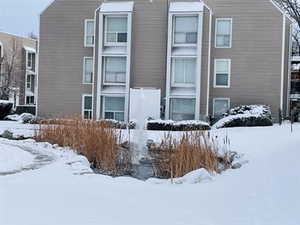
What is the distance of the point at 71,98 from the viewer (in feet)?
98.3

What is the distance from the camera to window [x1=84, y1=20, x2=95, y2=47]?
29.7m

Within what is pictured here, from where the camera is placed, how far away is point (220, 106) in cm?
2809

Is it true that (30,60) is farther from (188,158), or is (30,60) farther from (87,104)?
(188,158)

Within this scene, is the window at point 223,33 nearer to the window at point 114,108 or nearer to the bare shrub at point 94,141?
the window at point 114,108

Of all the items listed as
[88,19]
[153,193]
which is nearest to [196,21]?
[88,19]

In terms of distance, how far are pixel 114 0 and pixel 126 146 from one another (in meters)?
17.9

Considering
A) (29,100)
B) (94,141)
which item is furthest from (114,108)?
(29,100)

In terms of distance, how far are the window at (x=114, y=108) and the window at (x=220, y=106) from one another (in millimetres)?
5211

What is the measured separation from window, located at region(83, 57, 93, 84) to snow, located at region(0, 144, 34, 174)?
17.2m

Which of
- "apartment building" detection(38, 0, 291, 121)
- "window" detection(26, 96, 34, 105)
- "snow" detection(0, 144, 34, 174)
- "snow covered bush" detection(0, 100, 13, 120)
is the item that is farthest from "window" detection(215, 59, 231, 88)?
"window" detection(26, 96, 34, 105)

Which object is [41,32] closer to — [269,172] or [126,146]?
[126,146]

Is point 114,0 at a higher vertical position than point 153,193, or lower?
higher

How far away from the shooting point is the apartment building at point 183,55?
89.5 ft

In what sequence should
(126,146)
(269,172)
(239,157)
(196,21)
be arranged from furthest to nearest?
(196,21), (126,146), (239,157), (269,172)
